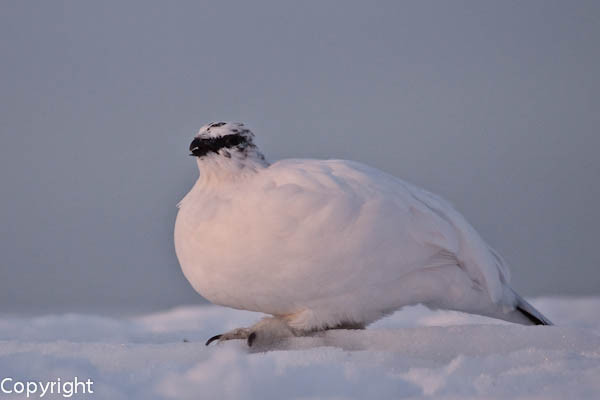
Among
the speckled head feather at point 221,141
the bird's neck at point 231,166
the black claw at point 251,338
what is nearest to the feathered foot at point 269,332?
the black claw at point 251,338

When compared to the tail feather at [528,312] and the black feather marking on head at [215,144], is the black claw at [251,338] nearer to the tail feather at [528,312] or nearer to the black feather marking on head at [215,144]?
the black feather marking on head at [215,144]

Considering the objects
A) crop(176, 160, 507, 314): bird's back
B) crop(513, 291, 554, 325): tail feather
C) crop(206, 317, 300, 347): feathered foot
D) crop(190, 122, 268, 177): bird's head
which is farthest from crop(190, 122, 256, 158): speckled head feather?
crop(513, 291, 554, 325): tail feather

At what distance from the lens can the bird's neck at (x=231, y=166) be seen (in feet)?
12.9

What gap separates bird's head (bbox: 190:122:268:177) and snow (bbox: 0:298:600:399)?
0.91m

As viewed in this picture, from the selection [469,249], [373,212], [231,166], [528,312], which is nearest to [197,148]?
[231,166]

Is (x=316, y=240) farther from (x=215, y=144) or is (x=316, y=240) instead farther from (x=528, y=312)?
(x=528, y=312)

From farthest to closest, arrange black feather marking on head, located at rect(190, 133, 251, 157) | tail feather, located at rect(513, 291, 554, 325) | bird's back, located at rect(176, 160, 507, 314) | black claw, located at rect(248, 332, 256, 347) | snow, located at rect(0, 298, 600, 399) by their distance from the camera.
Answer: tail feather, located at rect(513, 291, 554, 325) < black feather marking on head, located at rect(190, 133, 251, 157) < black claw, located at rect(248, 332, 256, 347) < bird's back, located at rect(176, 160, 507, 314) < snow, located at rect(0, 298, 600, 399)

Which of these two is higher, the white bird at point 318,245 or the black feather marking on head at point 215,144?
the black feather marking on head at point 215,144

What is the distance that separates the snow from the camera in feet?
7.84

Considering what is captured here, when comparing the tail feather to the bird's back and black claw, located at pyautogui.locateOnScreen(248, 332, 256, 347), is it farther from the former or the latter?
black claw, located at pyautogui.locateOnScreen(248, 332, 256, 347)

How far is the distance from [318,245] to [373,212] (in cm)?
32

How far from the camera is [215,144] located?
3.94 meters

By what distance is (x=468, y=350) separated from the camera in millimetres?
3441

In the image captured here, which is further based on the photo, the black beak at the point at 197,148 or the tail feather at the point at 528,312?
the tail feather at the point at 528,312
